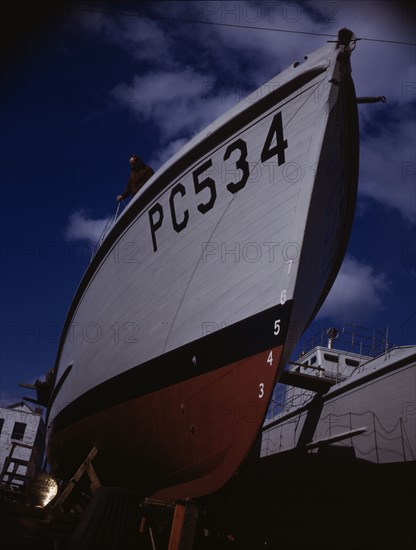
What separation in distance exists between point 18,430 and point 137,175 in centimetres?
3043

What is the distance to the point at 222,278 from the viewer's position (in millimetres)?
4672

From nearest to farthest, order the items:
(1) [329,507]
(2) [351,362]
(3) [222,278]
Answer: (3) [222,278]
(1) [329,507]
(2) [351,362]

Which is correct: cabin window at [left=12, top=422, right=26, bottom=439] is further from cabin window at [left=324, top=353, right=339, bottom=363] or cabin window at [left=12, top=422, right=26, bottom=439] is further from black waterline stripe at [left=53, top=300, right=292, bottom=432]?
black waterline stripe at [left=53, top=300, right=292, bottom=432]

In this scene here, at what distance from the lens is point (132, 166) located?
709 cm

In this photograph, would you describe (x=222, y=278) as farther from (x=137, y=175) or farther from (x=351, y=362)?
(x=351, y=362)

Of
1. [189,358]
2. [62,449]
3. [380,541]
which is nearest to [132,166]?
[189,358]

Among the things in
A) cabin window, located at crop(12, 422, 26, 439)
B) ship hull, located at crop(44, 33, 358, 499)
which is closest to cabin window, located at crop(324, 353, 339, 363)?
ship hull, located at crop(44, 33, 358, 499)

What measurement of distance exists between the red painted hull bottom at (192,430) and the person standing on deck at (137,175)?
3508 mm

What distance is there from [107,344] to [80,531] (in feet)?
9.75

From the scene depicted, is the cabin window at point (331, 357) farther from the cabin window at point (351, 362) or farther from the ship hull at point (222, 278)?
the ship hull at point (222, 278)

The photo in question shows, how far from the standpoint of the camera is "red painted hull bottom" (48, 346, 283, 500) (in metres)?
3.99

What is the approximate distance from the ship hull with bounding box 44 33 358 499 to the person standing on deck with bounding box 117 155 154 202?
1.15 metres

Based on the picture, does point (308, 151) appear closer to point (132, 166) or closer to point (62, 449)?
point (132, 166)

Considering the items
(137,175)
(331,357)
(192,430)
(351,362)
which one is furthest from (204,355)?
(351,362)
